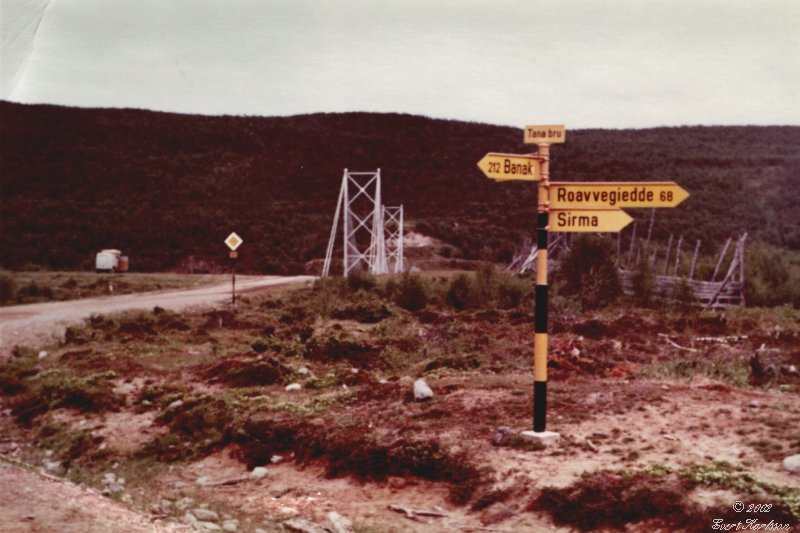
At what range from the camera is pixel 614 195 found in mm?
7242

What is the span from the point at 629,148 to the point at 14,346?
5544 cm

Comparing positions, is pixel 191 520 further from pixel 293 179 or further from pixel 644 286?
pixel 293 179

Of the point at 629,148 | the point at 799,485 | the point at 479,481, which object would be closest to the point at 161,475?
the point at 479,481

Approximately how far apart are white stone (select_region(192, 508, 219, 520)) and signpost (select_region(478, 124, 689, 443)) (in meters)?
2.47

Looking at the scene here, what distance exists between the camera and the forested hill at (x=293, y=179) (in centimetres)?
5066

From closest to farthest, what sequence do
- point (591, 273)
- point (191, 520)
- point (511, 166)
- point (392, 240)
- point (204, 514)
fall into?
point (191, 520) < point (204, 514) < point (511, 166) < point (591, 273) < point (392, 240)

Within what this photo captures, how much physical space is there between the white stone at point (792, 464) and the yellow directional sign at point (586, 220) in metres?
1.99

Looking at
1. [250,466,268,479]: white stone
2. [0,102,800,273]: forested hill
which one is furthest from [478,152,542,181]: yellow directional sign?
[0,102,800,273]: forested hill

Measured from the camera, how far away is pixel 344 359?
42.2 feet

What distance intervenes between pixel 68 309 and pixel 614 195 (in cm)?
1712

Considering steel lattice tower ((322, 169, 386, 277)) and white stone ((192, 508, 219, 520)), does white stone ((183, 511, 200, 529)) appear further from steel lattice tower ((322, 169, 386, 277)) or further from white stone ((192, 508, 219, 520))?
steel lattice tower ((322, 169, 386, 277))

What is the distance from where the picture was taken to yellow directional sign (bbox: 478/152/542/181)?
729cm

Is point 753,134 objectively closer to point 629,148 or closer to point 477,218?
point 629,148

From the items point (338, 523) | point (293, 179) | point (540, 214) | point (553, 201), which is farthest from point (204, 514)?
point (293, 179)
